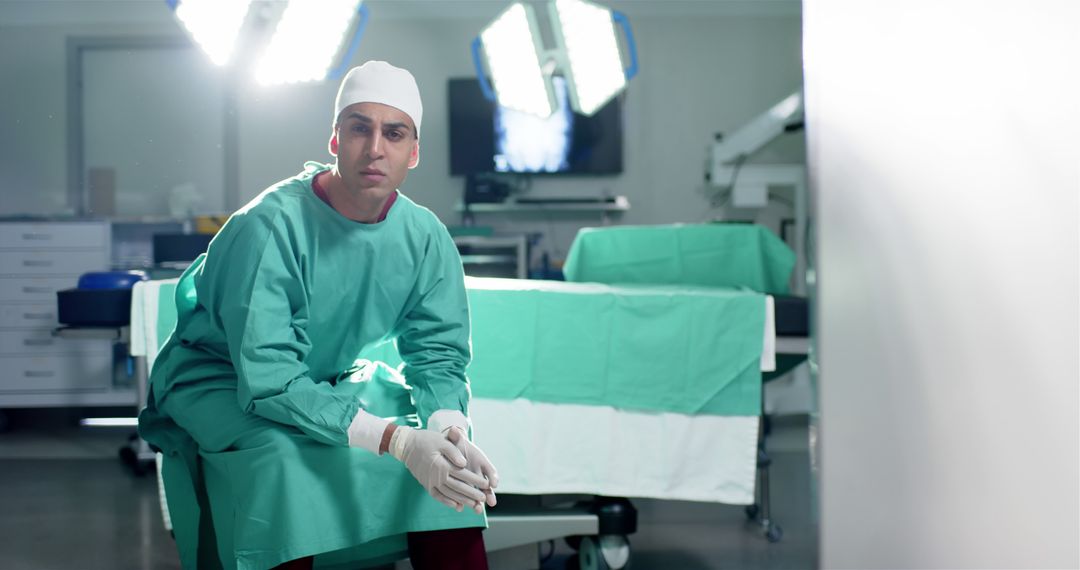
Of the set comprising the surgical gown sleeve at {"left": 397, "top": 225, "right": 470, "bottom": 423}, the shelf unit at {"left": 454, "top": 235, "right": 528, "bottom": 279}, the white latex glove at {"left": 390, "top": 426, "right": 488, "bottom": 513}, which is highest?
the shelf unit at {"left": 454, "top": 235, "right": 528, "bottom": 279}

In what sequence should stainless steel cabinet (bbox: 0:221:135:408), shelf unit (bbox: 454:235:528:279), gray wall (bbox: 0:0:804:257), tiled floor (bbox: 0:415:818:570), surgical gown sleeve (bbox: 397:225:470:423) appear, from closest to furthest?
surgical gown sleeve (bbox: 397:225:470:423) → tiled floor (bbox: 0:415:818:570) → stainless steel cabinet (bbox: 0:221:135:408) → shelf unit (bbox: 454:235:528:279) → gray wall (bbox: 0:0:804:257)

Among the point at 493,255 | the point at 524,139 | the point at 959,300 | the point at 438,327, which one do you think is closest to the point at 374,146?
the point at 438,327

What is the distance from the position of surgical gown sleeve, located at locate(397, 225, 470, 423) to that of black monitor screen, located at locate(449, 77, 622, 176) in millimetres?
3663

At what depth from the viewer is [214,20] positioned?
210 cm

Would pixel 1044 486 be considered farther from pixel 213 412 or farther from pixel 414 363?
pixel 213 412

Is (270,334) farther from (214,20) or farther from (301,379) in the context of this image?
(214,20)

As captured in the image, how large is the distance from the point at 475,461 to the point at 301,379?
29cm

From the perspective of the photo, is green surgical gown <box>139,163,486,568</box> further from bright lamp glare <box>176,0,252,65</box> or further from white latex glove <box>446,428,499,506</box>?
bright lamp glare <box>176,0,252,65</box>

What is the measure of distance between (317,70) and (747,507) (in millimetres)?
1814

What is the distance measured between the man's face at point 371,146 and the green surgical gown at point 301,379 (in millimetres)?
81

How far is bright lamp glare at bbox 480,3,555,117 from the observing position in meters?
2.59

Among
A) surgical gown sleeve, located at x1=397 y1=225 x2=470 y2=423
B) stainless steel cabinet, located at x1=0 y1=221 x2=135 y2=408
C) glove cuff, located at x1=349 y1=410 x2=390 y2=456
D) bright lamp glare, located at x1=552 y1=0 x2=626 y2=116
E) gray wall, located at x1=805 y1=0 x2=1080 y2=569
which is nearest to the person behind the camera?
gray wall, located at x1=805 y1=0 x2=1080 y2=569

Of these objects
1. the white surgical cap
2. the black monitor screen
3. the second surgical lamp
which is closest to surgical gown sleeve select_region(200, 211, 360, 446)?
the white surgical cap

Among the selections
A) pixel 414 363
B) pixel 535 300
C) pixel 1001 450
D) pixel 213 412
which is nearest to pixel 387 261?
pixel 414 363
